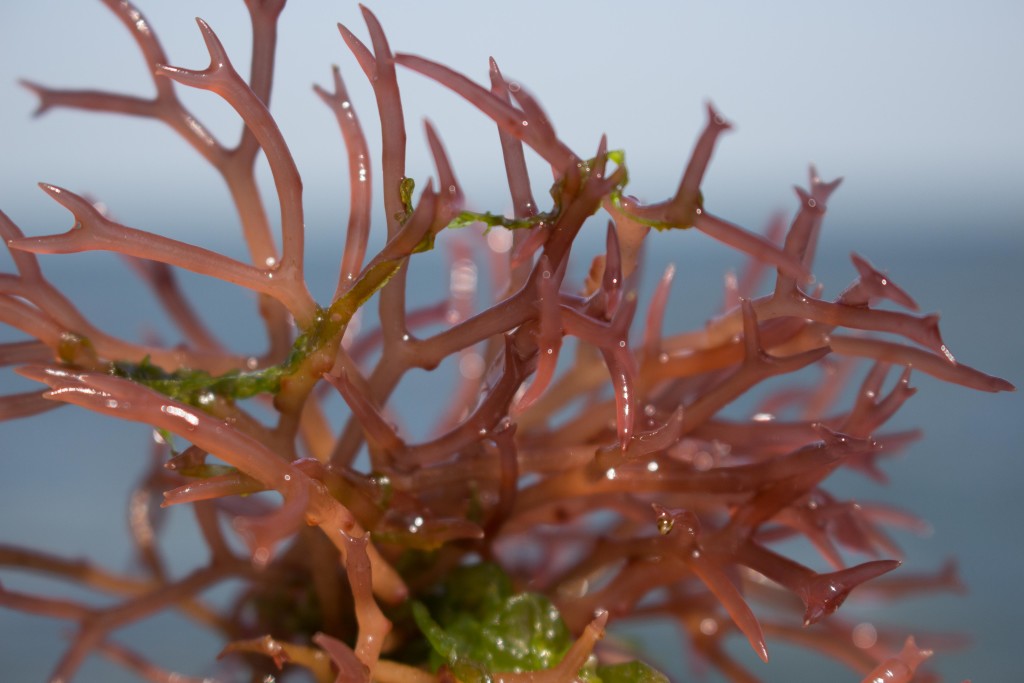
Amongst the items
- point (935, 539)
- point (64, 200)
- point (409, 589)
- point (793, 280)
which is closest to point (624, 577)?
point (409, 589)

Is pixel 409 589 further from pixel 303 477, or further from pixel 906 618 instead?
pixel 906 618

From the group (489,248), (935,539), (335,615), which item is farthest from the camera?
(935,539)

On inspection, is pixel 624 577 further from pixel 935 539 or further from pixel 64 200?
pixel 935 539

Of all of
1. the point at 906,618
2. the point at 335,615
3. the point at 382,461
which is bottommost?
the point at 906,618

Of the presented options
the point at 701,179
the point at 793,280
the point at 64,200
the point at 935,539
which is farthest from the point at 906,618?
the point at 64,200

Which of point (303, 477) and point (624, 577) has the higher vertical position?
point (303, 477)

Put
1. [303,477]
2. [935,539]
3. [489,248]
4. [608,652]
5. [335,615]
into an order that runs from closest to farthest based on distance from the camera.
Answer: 1. [303,477]
2. [335,615]
3. [608,652]
4. [489,248]
5. [935,539]

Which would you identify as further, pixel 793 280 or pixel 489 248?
pixel 489 248
